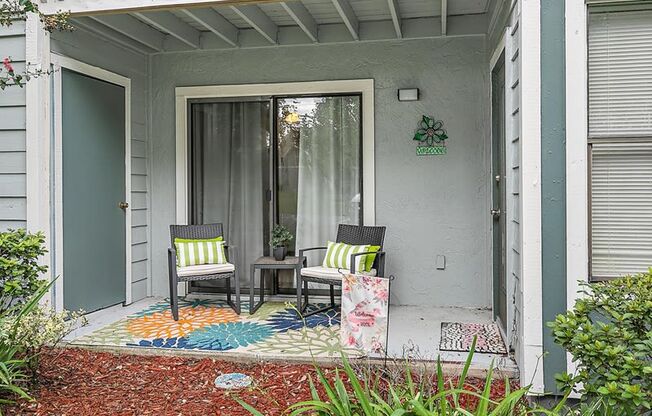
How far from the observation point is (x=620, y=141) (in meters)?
3.05

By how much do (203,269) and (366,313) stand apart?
1.89 m

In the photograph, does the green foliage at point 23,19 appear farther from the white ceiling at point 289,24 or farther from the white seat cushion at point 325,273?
the white seat cushion at point 325,273

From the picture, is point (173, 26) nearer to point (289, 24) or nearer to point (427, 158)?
point (289, 24)

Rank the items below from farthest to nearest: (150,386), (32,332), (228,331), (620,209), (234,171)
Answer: (234,171) → (228,331) → (150,386) → (32,332) → (620,209)

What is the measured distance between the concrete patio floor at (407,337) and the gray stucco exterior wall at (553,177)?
380 mm

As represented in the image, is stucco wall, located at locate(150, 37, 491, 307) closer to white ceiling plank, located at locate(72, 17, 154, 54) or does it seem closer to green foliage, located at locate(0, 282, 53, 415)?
white ceiling plank, located at locate(72, 17, 154, 54)

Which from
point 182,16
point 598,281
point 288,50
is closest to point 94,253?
point 182,16

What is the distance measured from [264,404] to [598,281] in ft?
6.52

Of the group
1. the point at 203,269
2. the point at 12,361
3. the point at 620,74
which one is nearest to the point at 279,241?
the point at 203,269

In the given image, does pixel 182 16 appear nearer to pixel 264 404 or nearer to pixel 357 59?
pixel 357 59

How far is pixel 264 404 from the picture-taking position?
10.1ft

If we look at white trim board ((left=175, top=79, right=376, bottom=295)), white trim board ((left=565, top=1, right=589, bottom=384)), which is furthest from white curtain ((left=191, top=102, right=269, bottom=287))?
white trim board ((left=565, top=1, right=589, bottom=384))

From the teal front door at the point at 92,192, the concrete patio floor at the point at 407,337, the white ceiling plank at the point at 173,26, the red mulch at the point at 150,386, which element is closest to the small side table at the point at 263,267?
the concrete patio floor at the point at 407,337

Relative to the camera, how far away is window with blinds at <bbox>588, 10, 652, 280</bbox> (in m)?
3.04
